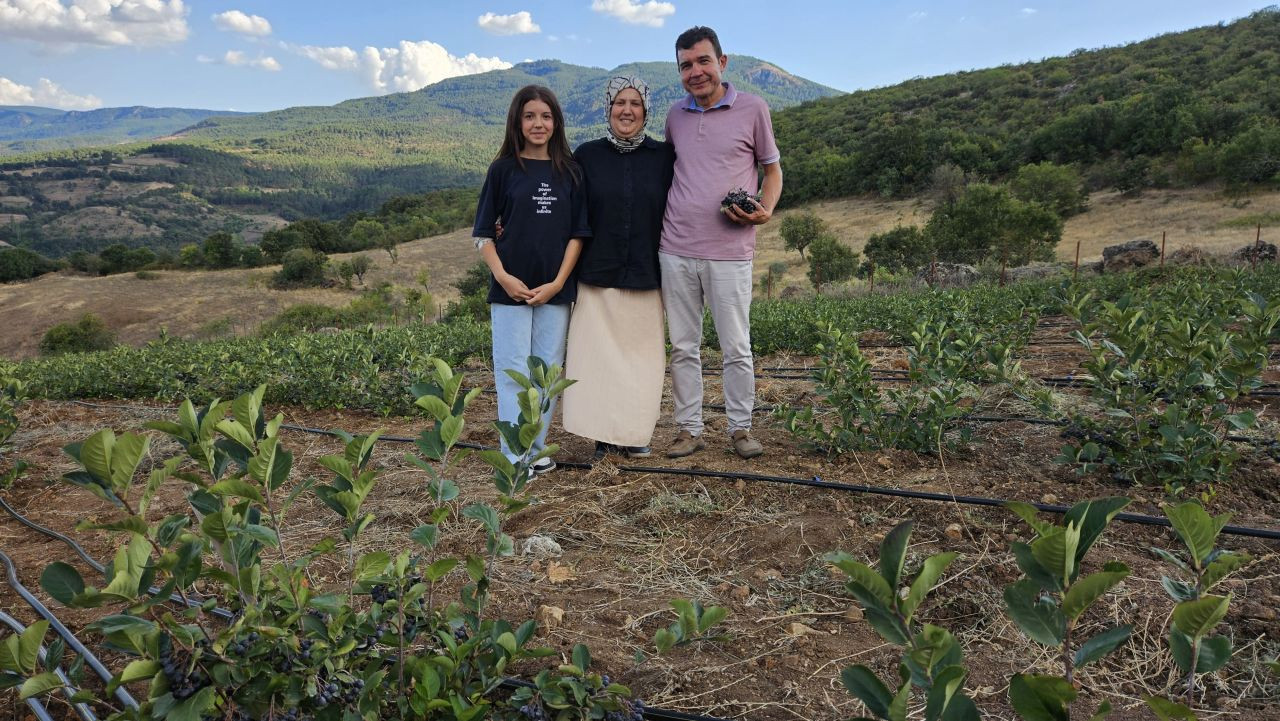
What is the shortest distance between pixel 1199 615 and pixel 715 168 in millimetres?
2524

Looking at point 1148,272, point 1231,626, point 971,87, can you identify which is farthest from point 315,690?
point 971,87

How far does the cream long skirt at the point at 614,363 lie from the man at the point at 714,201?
15cm

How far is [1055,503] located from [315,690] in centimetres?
243

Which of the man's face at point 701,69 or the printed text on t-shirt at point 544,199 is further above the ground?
the man's face at point 701,69

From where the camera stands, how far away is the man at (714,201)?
306 cm

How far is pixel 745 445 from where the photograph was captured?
326 centimetres

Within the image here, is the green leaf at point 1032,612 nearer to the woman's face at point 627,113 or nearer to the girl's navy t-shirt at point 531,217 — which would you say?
the girl's navy t-shirt at point 531,217

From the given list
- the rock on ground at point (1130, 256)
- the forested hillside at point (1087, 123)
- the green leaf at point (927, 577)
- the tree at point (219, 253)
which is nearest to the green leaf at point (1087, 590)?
the green leaf at point (927, 577)

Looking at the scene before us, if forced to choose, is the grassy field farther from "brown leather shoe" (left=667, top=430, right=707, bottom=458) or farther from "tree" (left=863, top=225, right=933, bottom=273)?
"brown leather shoe" (left=667, top=430, right=707, bottom=458)

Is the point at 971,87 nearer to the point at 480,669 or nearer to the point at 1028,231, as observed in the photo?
the point at 1028,231

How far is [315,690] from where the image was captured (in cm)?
112

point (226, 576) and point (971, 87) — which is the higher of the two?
point (971, 87)

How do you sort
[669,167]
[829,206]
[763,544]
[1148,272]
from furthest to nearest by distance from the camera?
[829,206]
[1148,272]
[669,167]
[763,544]

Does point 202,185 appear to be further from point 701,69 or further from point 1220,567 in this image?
point 1220,567
